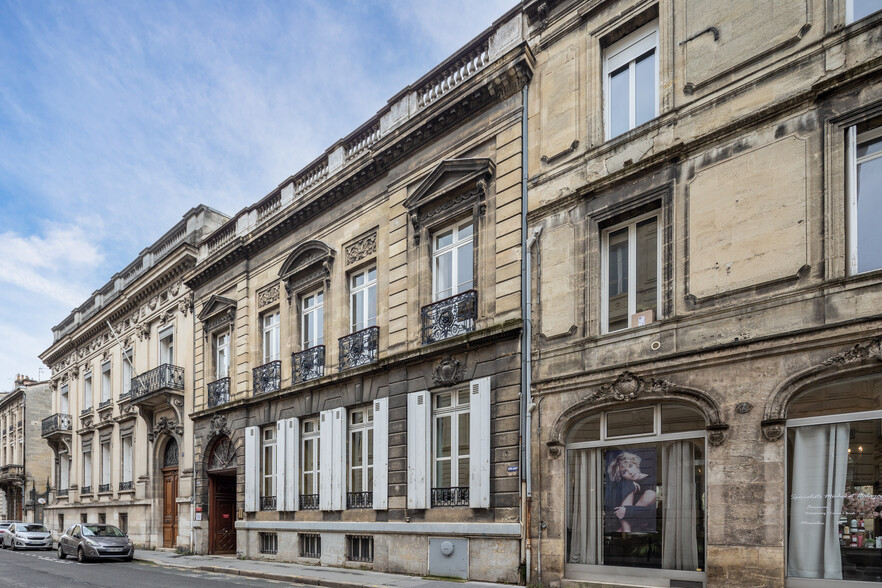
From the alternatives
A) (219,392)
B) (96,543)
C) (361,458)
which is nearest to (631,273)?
(361,458)

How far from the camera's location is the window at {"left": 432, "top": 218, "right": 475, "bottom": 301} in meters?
14.9

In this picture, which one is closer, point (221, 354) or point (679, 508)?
point (679, 508)

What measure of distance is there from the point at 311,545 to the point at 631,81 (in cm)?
1378

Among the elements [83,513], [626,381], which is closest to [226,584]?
[626,381]

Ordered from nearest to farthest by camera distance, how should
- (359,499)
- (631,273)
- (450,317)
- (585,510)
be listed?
(631,273)
(585,510)
(450,317)
(359,499)

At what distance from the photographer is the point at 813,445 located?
9.04m

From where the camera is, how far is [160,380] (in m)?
26.2

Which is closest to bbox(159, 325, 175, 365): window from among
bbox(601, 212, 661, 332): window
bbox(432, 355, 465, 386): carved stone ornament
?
bbox(432, 355, 465, 386): carved stone ornament

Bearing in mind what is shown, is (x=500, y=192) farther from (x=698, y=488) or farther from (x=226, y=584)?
(x=226, y=584)

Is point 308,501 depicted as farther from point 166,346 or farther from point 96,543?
point 166,346

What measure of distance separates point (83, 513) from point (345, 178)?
2612 cm

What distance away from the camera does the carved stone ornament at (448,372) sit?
1416cm

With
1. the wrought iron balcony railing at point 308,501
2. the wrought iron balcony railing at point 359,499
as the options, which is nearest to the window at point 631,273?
the wrought iron balcony railing at point 359,499

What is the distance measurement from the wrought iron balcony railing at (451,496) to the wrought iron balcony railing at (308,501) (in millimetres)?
5049
